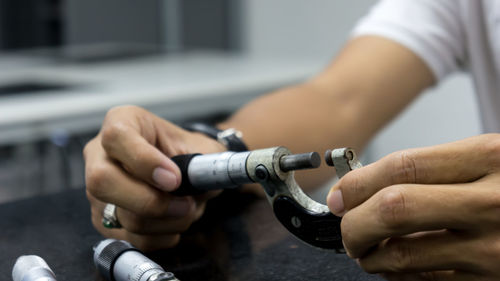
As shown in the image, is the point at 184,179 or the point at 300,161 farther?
the point at 184,179

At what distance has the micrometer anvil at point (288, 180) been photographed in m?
0.45

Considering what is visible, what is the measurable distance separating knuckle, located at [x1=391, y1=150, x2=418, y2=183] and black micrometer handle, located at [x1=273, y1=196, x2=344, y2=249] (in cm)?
8

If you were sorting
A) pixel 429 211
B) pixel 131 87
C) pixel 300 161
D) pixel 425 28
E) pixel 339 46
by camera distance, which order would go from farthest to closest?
pixel 339 46 → pixel 131 87 → pixel 425 28 → pixel 300 161 → pixel 429 211

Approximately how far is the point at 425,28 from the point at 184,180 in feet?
1.78

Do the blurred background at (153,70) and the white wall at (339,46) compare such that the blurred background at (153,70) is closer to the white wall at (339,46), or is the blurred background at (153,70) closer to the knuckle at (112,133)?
the white wall at (339,46)

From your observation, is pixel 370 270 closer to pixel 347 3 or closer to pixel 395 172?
pixel 395 172

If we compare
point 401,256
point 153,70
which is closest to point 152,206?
point 401,256

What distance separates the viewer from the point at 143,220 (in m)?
0.58

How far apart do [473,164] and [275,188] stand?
162 millimetres

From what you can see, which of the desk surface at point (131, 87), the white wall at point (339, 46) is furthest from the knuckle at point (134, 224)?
the white wall at point (339, 46)

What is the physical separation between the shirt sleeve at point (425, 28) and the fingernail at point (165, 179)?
52 centimetres

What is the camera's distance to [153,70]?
7.35 ft

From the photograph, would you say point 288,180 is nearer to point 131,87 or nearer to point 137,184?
point 137,184

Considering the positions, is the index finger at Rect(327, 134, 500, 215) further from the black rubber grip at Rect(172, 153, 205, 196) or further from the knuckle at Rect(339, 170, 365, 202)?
the black rubber grip at Rect(172, 153, 205, 196)
